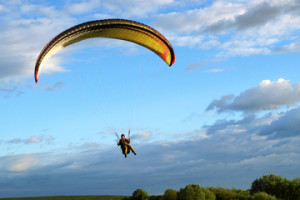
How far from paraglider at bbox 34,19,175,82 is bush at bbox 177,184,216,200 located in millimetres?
19432

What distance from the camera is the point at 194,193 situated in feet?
138

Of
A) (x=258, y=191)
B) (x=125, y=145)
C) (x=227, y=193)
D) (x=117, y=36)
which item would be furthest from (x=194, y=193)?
(x=117, y=36)

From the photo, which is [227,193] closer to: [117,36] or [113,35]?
[117,36]

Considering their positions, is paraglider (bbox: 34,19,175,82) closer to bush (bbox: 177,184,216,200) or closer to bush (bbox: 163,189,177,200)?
bush (bbox: 177,184,216,200)

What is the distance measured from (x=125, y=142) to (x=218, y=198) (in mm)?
26100

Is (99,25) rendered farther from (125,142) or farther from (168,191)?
(168,191)

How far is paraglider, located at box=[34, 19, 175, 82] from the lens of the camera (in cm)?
2354

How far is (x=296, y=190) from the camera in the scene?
140 feet

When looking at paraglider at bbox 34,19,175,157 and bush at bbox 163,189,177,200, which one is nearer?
paraglider at bbox 34,19,175,157

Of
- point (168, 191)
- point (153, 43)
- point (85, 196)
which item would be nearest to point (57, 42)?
point (153, 43)

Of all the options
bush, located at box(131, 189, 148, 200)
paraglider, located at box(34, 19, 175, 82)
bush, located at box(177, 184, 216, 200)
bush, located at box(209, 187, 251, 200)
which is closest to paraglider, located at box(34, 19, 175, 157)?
paraglider, located at box(34, 19, 175, 82)

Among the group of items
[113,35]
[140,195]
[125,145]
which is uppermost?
[113,35]

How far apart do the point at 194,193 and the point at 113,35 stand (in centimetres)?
2354

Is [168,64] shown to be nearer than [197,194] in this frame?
Yes
